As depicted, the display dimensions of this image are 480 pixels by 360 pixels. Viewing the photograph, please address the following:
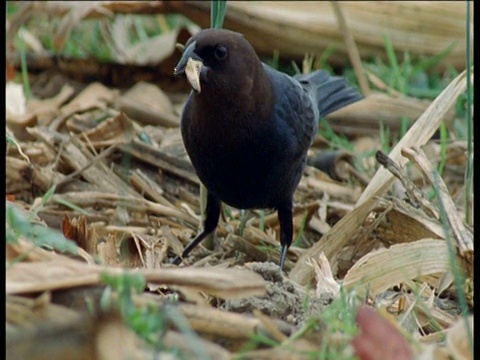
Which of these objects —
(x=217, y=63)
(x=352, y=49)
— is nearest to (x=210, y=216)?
(x=217, y=63)

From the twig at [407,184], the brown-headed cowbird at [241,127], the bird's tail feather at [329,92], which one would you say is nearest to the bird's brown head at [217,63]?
the brown-headed cowbird at [241,127]

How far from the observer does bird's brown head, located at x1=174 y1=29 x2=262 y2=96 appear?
3154 mm

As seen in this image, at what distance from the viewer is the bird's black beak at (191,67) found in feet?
10.3

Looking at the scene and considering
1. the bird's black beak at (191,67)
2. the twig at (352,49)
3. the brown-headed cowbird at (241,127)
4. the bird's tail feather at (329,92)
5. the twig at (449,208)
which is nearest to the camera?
the twig at (449,208)

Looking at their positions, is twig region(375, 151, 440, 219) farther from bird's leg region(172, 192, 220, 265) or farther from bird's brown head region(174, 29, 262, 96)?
bird's leg region(172, 192, 220, 265)

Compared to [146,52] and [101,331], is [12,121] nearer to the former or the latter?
[146,52]

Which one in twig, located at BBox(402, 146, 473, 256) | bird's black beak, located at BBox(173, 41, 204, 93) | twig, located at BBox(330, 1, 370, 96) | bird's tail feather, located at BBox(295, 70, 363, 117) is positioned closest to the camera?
twig, located at BBox(402, 146, 473, 256)

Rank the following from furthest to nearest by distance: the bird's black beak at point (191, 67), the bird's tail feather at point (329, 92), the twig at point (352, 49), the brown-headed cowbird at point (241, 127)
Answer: the twig at point (352, 49) → the bird's tail feather at point (329, 92) → the brown-headed cowbird at point (241, 127) → the bird's black beak at point (191, 67)

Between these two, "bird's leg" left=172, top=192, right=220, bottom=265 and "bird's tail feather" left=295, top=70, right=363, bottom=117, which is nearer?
"bird's leg" left=172, top=192, right=220, bottom=265

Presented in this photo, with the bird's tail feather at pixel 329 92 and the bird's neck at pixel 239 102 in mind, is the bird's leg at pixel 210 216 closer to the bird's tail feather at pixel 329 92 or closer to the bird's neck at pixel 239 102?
the bird's neck at pixel 239 102

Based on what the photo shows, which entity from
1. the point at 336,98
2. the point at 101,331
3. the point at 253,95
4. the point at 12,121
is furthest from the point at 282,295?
the point at 12,121

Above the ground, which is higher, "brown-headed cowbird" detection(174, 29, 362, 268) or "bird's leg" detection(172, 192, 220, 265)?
"brown-headed cowbird" detection(174, 29, 362, 268)

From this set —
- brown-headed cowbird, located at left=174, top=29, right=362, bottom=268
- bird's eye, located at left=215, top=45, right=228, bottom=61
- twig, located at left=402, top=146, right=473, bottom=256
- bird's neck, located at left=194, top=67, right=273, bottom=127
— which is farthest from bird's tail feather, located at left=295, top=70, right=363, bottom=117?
bird's eye, located at left=215, top=45, right=228, bottom=61

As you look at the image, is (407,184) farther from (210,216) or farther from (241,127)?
(210,216)
